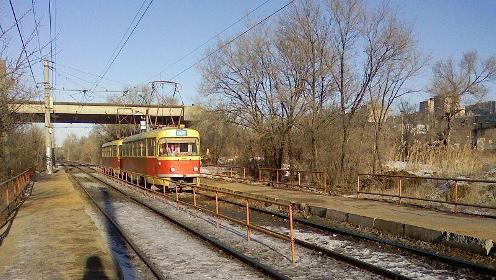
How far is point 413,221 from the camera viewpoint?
1272cm

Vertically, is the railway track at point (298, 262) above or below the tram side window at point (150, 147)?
below

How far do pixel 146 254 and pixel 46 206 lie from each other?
387 inches

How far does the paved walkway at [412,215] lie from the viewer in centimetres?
1152

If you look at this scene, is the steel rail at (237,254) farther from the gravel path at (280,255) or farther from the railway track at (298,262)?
the gravel path at (280,255)

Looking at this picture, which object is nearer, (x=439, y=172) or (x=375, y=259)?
(x=375, y=259)

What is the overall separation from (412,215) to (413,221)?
1290 mm

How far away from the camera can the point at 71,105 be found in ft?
192

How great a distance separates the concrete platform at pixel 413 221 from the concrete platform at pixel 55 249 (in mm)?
Result: 7139

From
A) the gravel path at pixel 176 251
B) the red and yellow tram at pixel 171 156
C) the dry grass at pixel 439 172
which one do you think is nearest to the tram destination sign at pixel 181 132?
the red and yellow tram at pixel 171 156

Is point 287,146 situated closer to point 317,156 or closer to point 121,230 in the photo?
point 317,156

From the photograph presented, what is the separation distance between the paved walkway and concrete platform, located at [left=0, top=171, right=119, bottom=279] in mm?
7667

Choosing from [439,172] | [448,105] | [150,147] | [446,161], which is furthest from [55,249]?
[448,105]

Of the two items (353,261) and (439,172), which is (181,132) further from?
(353,261)

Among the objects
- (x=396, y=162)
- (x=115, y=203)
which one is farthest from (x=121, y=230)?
(x=396, y=162)
